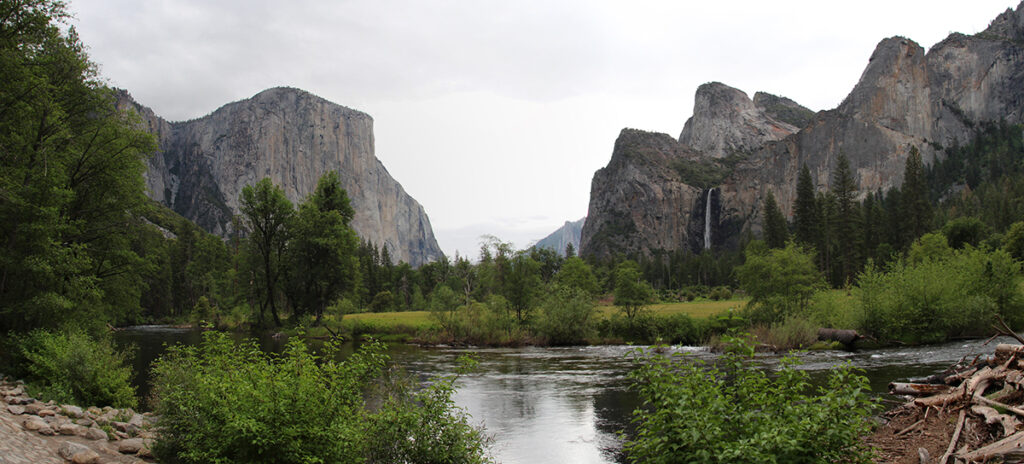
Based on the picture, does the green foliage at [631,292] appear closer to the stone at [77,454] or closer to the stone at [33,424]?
the stone at [33,424]

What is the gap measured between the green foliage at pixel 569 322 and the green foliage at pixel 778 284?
11385mm

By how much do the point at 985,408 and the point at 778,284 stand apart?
31303mm

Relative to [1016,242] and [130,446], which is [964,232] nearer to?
[1016,242]

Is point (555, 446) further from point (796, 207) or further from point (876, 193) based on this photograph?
point (876, 193)

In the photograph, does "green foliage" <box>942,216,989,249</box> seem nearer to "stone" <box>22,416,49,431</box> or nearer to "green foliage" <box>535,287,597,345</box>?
"green foliage" <box>535,287,597,345</box>

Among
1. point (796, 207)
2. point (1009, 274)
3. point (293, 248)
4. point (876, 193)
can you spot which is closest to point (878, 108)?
point (876, 193)

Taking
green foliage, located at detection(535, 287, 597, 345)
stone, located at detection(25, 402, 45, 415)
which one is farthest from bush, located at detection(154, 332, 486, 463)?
green foliage, located at detection(535, 287, 597, 345)

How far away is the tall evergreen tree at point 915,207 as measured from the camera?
79.9 m

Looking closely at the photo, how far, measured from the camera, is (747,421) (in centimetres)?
627

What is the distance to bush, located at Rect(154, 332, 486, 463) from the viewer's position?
25.3 ft

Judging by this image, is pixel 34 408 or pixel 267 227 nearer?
pixel 34 408

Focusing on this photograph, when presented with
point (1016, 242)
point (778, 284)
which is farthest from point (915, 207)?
point (778, 284)

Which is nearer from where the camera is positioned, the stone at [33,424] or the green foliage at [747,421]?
the green foliage at [747,421]

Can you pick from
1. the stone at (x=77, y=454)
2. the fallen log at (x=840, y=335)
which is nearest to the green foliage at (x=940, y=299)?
the fallen log at (x=840, y=335)
